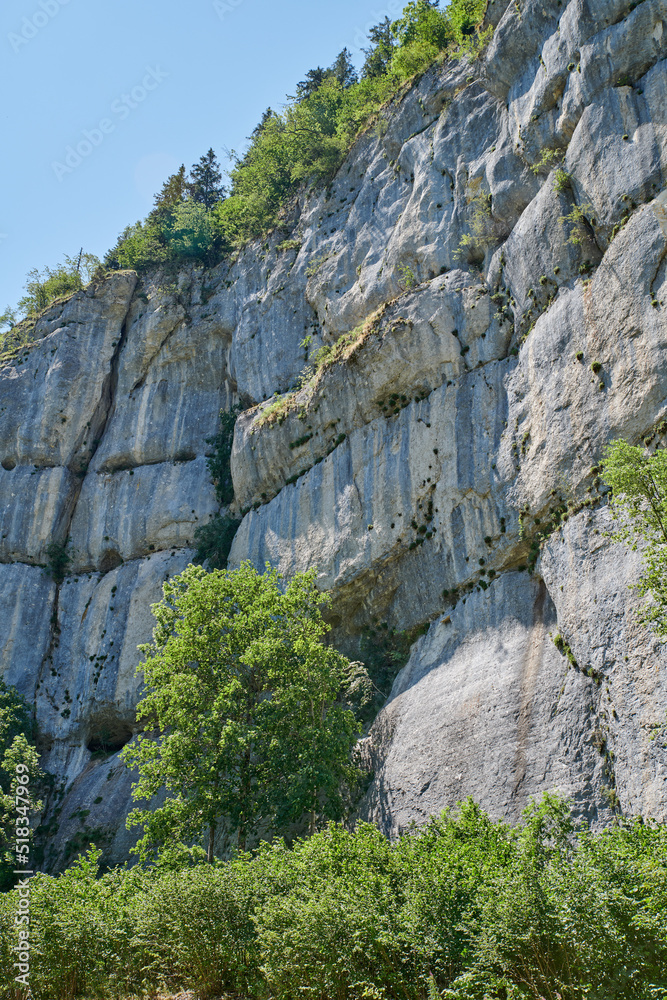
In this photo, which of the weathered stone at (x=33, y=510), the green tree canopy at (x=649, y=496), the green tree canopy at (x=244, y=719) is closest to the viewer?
the green tree canopy at (x=649, y=496)

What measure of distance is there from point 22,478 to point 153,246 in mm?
15874

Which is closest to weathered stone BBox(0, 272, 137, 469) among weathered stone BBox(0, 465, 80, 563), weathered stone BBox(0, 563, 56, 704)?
weathered stone BBox(0, 465, 80, 563)

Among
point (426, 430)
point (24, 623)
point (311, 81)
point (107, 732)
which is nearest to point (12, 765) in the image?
point (107, 732)

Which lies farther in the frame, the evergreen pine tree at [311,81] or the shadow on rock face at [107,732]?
the evergreen pine tree at [311,81]

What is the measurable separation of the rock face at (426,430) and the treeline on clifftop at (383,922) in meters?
4.49

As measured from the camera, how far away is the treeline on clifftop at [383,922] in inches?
356

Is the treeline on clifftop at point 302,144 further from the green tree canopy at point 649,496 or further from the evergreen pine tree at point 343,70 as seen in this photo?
the green tree canopy at point 649,496

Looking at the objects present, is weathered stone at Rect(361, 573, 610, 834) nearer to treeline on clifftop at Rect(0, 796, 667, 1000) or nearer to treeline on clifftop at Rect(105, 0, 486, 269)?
treeline on clifftop at Rect(0, 796, 667, 1000)

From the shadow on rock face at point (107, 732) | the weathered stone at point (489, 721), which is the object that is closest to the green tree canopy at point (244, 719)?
the weathered stone at point (489, 721)

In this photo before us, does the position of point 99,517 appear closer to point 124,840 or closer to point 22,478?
point 22,478

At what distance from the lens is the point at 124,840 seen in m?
26.3

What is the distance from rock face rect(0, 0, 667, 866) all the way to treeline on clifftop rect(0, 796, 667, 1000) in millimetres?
4485

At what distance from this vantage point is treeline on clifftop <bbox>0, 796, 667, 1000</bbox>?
29.7 feet

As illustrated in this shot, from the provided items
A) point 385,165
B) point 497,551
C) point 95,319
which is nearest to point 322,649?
point 497,551
